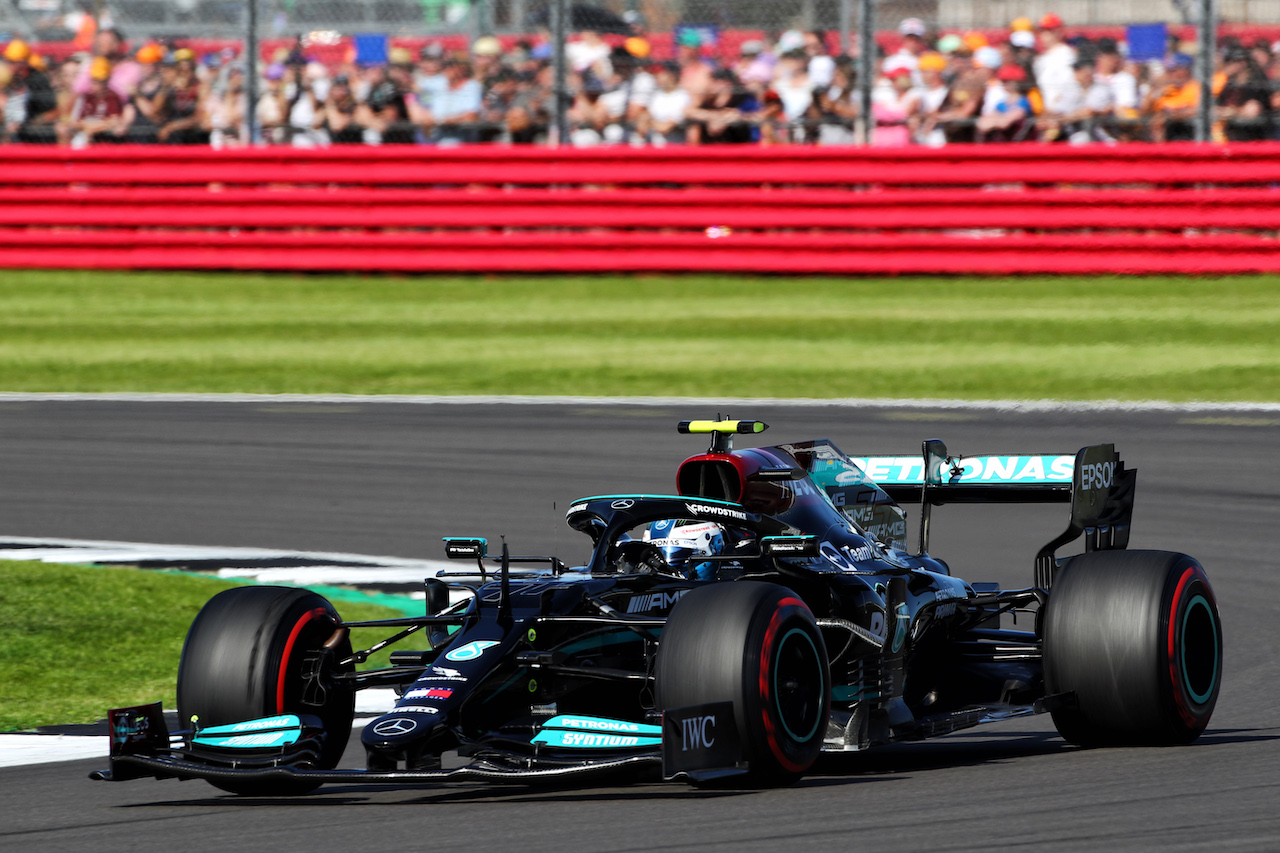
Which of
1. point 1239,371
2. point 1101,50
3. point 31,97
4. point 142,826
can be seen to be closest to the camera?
point 142,826

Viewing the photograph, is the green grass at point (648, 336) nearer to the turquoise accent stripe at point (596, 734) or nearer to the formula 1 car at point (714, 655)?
the formula 1 car at point (714, 655)

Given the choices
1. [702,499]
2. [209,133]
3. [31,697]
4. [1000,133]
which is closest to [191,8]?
[209,133]

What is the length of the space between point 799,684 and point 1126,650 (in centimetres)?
120

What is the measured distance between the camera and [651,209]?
20.5 m

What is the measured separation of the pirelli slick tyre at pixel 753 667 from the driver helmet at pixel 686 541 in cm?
76

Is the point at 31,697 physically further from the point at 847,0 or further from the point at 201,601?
the point at 847,0

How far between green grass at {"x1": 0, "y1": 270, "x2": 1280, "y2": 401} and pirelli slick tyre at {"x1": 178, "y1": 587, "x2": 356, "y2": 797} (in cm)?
943

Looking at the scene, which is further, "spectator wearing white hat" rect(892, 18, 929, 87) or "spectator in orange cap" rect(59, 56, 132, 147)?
"spectator in orange cap" rect(59, 56, 132, 147)

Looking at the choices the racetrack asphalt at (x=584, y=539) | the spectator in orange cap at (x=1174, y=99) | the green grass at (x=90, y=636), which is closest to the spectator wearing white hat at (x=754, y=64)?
the spectator in orange cap at (x=1174, y=99)

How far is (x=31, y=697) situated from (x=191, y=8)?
13.3 meters

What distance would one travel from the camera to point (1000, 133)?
771 inches

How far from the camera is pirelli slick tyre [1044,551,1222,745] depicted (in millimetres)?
6457

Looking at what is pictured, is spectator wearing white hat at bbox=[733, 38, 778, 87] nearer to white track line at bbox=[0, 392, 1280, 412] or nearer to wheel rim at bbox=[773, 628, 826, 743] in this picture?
white track line at bbox=[0, 392, 1280, 412]

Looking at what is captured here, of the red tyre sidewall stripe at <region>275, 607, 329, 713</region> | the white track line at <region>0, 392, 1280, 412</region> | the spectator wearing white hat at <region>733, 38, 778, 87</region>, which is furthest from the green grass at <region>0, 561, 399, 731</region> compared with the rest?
the spectator wearing white hat at <region>733, 38, 778, 87</region>
